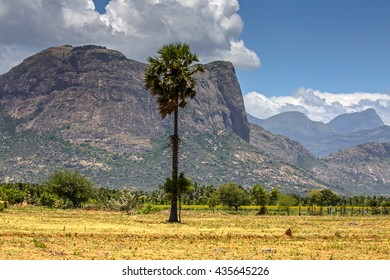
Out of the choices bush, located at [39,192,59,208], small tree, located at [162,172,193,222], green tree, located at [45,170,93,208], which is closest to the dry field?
small tree, located at [162,172,193,222]

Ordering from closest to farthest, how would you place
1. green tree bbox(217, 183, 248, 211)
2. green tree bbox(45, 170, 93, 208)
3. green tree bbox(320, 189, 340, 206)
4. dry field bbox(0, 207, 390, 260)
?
dry field bbox(0, 207, 390, 260), green tree bbox(45, 170, 93, 208), green tree bbox(217, 183, 248, 211), green tree bbox(320, 189, 340, 206)

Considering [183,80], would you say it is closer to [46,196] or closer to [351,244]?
Result: [351,244]

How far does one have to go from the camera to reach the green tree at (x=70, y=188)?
102m

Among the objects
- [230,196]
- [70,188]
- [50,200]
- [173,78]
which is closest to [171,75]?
[173,78]

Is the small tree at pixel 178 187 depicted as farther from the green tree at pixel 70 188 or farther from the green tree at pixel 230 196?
the green tree at pixel 230 196

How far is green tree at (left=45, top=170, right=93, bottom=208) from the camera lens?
10231 centimetres

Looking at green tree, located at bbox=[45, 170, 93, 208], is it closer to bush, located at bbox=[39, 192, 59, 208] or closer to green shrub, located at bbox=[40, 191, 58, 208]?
green shrub, located at bbox=[40, 191, 58, 208]

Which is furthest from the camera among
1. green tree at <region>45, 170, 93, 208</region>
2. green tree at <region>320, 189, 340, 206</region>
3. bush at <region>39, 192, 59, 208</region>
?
green tree at <region>320, 189, 340, 206</region>

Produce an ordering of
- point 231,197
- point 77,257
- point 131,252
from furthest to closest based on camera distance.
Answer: point 231,197 → point 131,252 → point 77,257

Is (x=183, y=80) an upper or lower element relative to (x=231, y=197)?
upper
